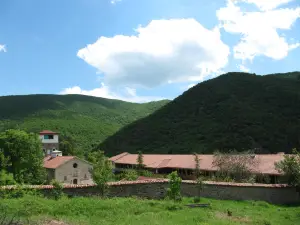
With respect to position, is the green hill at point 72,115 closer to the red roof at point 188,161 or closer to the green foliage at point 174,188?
the red roof at point 188,161

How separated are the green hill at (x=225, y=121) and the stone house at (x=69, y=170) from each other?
2687 centimetres

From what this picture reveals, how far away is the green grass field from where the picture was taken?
51.6ft

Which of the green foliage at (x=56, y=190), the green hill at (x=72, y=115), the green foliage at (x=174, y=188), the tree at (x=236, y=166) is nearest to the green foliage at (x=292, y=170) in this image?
the tree at (x=236, y=166)

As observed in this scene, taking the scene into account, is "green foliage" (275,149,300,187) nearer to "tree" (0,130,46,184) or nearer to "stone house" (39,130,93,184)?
"tree" (0,130,46,184)

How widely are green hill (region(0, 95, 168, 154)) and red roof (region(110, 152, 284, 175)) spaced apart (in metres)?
42.4

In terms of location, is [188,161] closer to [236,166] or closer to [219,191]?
[236,166]

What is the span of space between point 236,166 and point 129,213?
73.6ft

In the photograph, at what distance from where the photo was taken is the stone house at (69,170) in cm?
5541

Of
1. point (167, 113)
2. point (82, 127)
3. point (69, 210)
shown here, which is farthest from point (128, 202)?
point (82, 127)

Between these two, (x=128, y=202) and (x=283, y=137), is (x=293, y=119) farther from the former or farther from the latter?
(x=128, y=202)

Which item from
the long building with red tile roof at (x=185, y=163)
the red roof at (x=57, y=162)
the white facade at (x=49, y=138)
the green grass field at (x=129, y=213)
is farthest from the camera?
the white facade at (x=49, y=138)

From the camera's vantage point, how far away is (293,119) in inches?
3078

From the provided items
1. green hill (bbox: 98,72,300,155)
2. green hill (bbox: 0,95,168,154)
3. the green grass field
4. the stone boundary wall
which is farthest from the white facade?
the green grass field

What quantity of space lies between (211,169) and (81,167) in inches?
952
